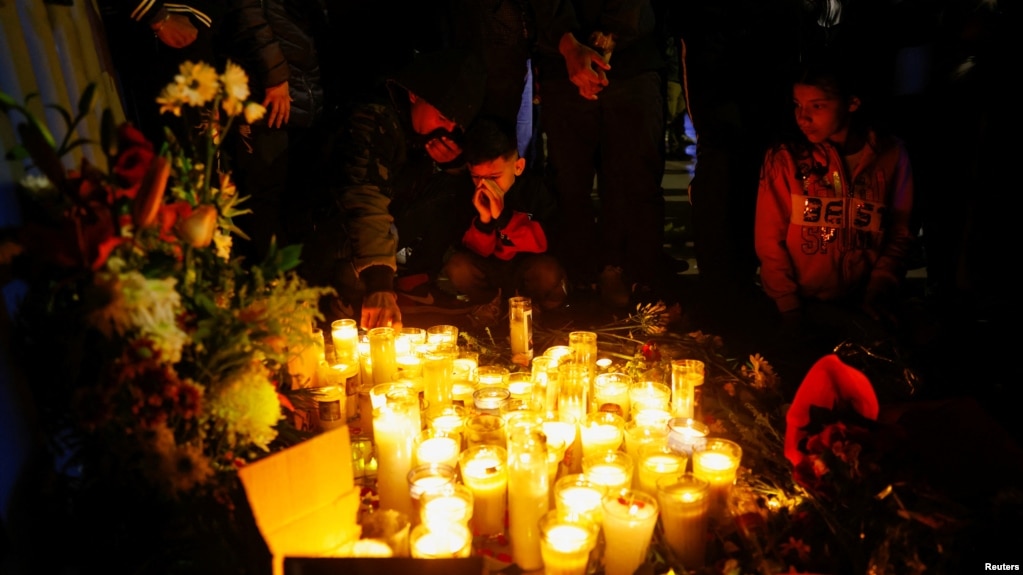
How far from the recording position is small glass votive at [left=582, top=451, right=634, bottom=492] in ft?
7.30

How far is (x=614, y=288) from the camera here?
4414 millimetres

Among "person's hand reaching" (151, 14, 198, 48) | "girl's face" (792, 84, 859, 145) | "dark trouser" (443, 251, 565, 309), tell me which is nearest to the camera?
"person's hand reaching" (151, 14, 198, 48)

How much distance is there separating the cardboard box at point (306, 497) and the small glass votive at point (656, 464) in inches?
34.8

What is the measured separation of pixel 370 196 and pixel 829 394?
2392 mm

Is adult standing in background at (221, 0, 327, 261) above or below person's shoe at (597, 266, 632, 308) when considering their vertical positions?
above

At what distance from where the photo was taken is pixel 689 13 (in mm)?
4164

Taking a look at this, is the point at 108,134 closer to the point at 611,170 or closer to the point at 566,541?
the point at 566,541

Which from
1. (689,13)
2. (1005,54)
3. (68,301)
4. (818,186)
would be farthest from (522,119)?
(68,301)

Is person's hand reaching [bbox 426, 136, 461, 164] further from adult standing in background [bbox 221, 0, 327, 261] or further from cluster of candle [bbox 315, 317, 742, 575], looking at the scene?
cluster of candle [bbox 315, 317, 742, 575]

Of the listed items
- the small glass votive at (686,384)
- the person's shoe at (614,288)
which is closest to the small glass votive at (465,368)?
the small glass votive at (686,384)

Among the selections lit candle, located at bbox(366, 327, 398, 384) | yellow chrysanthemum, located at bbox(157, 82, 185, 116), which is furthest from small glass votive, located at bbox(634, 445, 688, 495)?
yellow chrysanthemum, located at bbox(157, 82, 185, 116)

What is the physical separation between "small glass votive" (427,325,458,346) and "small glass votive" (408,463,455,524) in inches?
40.7

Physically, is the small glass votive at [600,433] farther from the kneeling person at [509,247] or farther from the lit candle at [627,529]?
the kneeling person at [509,247]

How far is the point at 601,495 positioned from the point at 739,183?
2825 millimetres
